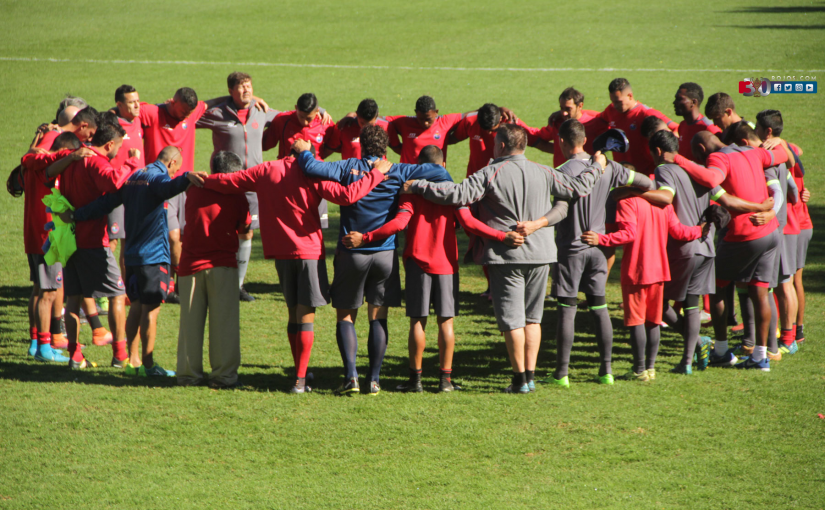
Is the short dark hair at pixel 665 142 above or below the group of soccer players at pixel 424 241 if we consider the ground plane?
above

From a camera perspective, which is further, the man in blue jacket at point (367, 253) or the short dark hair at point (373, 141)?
the short dark hair at point (373, 141)

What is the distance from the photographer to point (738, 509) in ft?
15.3

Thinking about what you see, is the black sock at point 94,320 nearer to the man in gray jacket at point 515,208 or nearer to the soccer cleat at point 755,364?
the man in gray jacket at point 515,208

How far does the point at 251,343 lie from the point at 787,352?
514cm

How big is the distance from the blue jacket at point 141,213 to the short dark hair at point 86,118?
1.18 meters

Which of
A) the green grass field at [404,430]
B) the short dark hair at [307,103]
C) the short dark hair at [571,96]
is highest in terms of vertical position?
the short dark hair at [571,96]

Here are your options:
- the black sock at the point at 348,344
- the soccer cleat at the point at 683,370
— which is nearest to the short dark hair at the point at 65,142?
the black sock at the point at 348,344

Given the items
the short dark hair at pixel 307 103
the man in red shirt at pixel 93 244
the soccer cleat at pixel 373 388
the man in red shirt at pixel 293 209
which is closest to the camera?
the man in red shirt at pixel 293 209

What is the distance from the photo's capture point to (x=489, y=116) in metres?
8.38

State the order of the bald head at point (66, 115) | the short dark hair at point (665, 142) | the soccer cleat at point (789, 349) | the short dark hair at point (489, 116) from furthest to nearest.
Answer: the short dark hair at point (489, 116) → the bald head at point (66, 115) → the soccer cleat at point (789, 349) → the short dark hair at point (665, 142)

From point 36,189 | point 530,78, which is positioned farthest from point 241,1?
point 36,189

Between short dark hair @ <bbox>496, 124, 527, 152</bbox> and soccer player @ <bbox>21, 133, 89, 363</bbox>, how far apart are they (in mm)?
3939

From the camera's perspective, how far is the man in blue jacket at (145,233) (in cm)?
663

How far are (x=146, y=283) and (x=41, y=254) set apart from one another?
1.41 m
